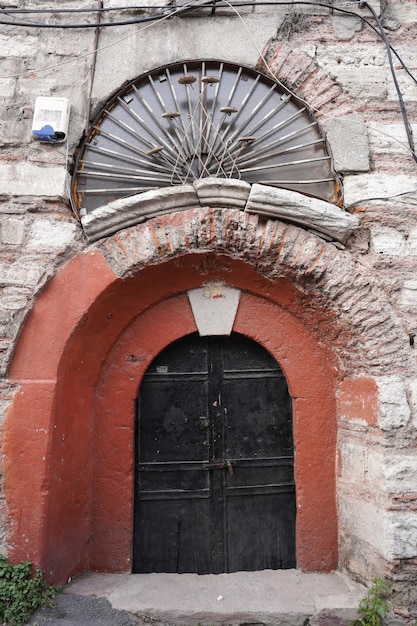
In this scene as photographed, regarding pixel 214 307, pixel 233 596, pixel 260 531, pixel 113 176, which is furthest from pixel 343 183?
pixel 233 596

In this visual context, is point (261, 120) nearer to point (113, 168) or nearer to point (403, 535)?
point (113, 168)

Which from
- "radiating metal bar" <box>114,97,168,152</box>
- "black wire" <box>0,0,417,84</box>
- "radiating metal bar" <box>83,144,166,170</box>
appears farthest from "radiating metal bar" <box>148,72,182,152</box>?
"black wire" <box>0,0,417,84</box>

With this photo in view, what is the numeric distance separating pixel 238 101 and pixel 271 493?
267 centimetres

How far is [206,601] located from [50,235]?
7.70ft

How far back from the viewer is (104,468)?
2.97 metres

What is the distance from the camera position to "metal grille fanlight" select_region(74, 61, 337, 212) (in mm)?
3027

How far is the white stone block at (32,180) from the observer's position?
9.43 feet

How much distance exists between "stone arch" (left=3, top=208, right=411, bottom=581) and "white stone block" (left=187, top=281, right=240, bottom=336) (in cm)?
6

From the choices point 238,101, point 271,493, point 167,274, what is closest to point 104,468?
point 271,493

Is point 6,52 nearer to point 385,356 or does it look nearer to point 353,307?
point 353,307

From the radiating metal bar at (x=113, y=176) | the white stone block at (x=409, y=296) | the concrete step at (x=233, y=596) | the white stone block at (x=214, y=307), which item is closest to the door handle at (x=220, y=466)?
the concrete step at (x=233, y=596)

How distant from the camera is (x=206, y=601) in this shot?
2609 millimetres

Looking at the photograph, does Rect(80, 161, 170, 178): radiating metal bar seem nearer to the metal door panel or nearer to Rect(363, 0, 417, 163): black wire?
Rect(363, 0, 417, 163): black wire

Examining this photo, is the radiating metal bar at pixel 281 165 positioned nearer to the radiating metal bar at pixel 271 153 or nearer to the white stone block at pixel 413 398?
the radiating metal bar at pixel 271 153
